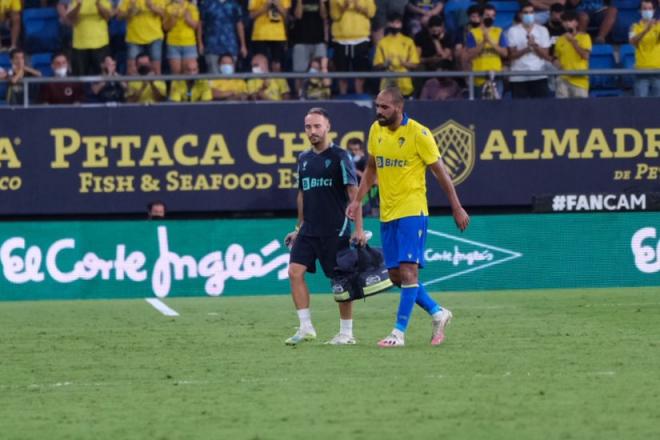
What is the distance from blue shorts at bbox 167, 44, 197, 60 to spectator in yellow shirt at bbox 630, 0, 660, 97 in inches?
260

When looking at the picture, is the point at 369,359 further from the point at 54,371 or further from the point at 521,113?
the point at 521,113

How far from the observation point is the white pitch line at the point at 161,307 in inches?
692

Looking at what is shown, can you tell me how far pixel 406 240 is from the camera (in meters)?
12.1

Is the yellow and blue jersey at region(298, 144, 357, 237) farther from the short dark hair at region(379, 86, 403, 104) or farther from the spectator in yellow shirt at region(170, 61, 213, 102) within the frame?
the spectator in yellow shirt at region(170, 61, 213, 102)

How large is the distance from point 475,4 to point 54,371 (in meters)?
13.1

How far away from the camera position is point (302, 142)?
2239 centimetres

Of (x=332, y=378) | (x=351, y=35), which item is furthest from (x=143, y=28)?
(x=332, y=378)

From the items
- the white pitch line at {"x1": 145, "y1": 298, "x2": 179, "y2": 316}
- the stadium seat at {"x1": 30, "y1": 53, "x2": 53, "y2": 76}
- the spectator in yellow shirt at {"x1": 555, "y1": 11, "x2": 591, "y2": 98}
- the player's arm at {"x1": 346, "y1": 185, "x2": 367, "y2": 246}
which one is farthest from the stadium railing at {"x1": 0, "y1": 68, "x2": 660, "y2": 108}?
the player's arm at {"x1": 346, "y1": 185, "x2": 367, "y2": 246}

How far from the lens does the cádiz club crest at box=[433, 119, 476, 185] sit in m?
22.4

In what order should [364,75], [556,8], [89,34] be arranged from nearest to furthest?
1. [364,75]
2. [89,34]
3. [556,8]

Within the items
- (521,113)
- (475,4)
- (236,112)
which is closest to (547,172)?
(521,113)

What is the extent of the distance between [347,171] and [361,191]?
19.4 inches

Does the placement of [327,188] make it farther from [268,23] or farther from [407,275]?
[268,23]

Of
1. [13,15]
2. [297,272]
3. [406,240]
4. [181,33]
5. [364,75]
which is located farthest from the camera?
[13,15]
